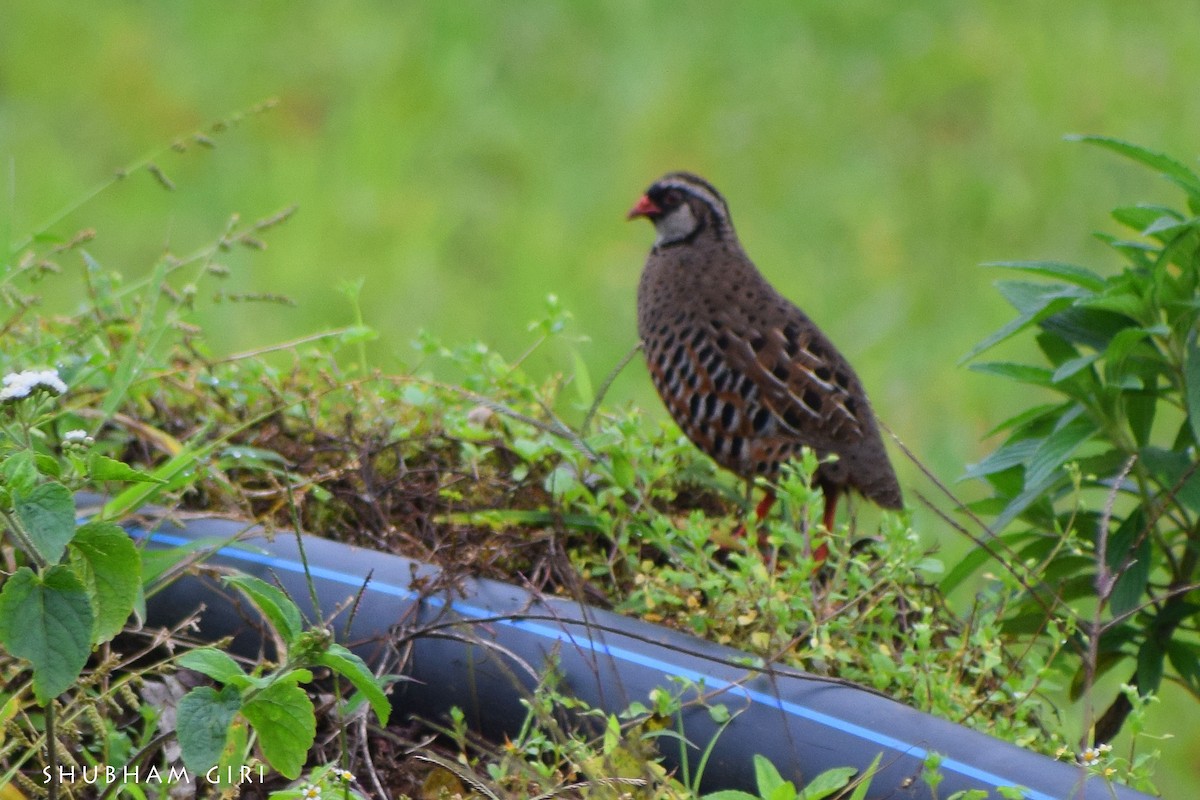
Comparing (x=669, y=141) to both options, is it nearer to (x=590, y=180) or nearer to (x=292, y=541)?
(x=590, y=180)

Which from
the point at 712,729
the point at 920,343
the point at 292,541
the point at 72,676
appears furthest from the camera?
the point at 920,343

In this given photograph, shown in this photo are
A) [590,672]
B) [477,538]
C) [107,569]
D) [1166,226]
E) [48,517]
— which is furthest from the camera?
[477,538]

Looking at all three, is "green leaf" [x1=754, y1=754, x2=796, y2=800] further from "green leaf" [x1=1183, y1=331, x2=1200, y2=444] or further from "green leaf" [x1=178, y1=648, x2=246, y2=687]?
"green leaf" [x1=1183, y1=331, x2=1200, y2=444]

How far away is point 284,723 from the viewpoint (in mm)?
1873

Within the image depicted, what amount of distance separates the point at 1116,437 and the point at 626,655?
39.0 inches

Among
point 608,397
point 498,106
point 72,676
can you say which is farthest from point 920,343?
point 72,676

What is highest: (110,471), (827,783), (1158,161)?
(1158,161)

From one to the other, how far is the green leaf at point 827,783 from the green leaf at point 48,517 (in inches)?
38.1

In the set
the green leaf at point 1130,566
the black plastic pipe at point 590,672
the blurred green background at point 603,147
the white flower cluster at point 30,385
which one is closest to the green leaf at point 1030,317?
the green leaf at point 1130,566

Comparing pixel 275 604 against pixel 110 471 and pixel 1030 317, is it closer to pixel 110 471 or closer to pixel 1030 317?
pixel 110 471

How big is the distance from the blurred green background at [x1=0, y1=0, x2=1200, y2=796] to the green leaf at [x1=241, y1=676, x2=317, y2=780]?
11.3 ft

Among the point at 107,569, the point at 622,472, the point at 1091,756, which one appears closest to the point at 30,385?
the point at 107,569

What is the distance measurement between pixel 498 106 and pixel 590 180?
75 cm

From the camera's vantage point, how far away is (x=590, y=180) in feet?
21.4
